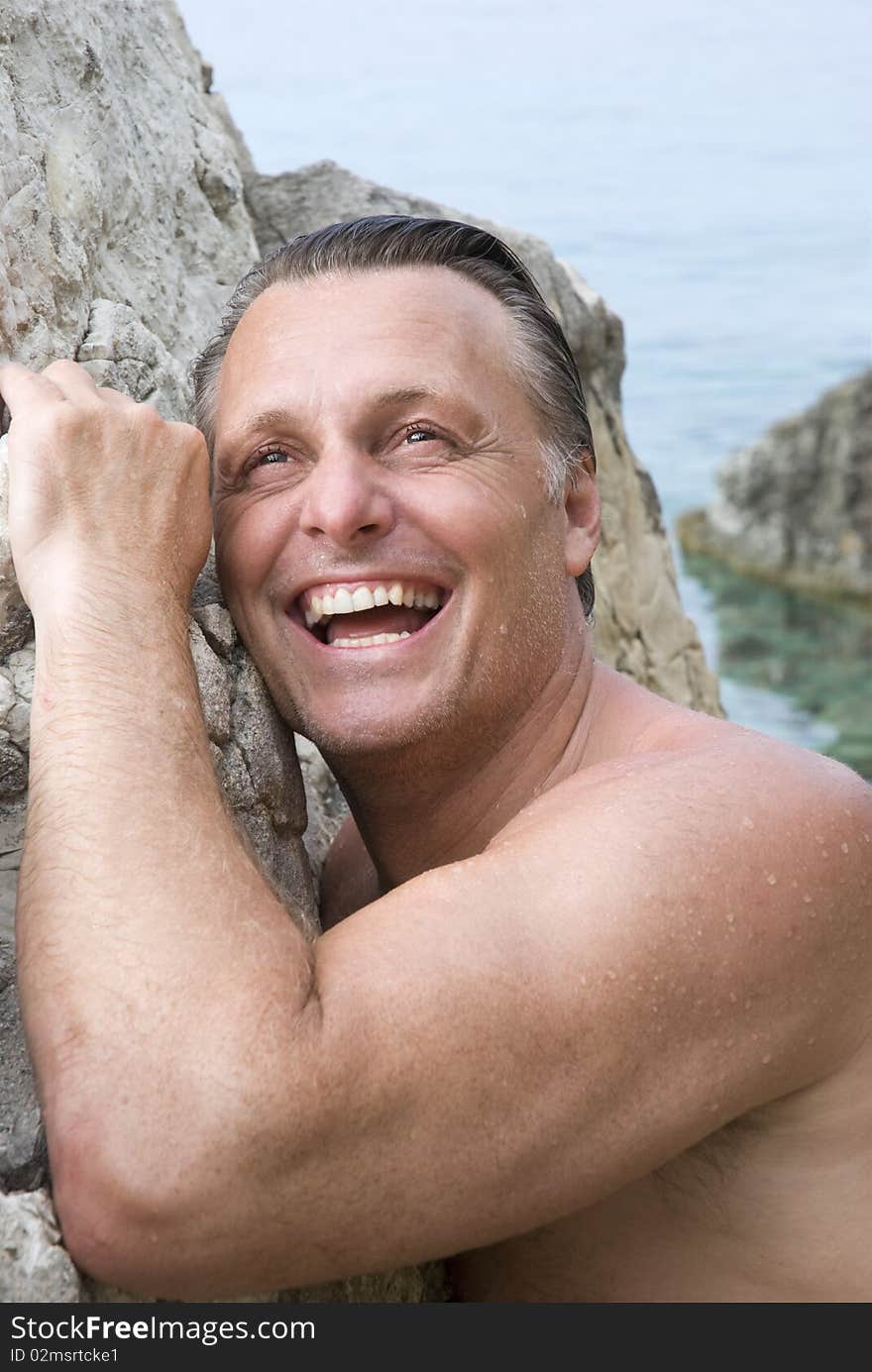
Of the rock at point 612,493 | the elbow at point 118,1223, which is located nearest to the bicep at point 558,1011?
the elbow at point 118,1223

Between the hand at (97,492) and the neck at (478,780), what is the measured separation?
46 centimetres

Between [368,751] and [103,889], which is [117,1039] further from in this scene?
[368,751]

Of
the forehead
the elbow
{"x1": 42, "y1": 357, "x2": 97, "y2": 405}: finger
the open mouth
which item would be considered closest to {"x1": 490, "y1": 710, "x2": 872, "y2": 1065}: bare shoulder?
the open mouth

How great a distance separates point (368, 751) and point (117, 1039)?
2.44ft

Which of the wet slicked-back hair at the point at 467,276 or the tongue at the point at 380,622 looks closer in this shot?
the tongue at the point at 380,622

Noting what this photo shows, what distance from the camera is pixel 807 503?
15.7 m

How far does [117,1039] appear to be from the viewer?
5.59 feet

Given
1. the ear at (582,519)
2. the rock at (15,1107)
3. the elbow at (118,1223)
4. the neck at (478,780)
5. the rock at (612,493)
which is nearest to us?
the elbow at (118,1223)

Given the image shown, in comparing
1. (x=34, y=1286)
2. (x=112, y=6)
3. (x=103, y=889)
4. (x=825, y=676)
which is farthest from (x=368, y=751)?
(x=825, y=676)

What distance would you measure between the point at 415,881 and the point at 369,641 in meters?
0.54

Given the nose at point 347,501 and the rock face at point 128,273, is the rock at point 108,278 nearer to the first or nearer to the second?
the rock face at point 128,273

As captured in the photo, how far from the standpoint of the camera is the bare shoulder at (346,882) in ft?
8.93

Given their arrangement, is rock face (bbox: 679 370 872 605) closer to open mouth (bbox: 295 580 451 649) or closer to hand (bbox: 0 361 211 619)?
open mouth (bbox: 295 580 451 649)

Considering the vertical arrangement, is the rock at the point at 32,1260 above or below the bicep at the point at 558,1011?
below
